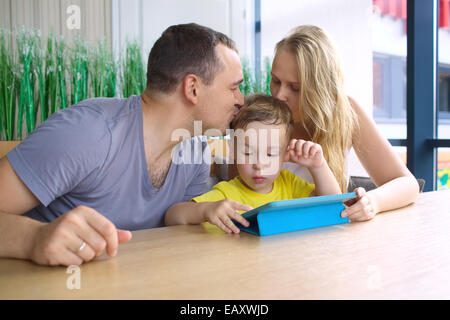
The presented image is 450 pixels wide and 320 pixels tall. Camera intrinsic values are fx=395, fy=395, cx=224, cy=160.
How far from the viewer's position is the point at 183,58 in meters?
1.28

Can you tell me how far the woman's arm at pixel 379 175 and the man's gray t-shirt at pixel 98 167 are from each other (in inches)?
22.5

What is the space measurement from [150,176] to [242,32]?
12.7 feet

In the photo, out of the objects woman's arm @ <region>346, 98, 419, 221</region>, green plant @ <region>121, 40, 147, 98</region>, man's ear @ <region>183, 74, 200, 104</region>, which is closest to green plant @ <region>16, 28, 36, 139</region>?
green plant @ <region>121, 40, 147, 98</region>

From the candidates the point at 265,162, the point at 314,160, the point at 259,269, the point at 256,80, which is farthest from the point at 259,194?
the point at 256,80

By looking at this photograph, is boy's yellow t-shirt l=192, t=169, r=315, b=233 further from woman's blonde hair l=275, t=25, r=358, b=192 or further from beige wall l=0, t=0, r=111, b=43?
beige wall l=0, t=0, r=111, b=43

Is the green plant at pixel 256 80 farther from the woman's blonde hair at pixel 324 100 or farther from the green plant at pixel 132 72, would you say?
the woman's blonde hair at pixel 324 100

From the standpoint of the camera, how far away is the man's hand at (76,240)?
639 mm

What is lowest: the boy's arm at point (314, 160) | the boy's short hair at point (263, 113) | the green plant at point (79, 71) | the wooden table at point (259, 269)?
the wooden table at point (259, 269)

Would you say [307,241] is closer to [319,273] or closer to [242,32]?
[319,273]

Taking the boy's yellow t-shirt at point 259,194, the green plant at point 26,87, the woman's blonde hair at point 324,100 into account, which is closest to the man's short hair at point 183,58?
the boy's yellow t-shirt at point 259,194

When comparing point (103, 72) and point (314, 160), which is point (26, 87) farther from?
point (314, 160)

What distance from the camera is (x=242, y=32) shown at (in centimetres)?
474

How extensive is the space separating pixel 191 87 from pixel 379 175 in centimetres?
80
